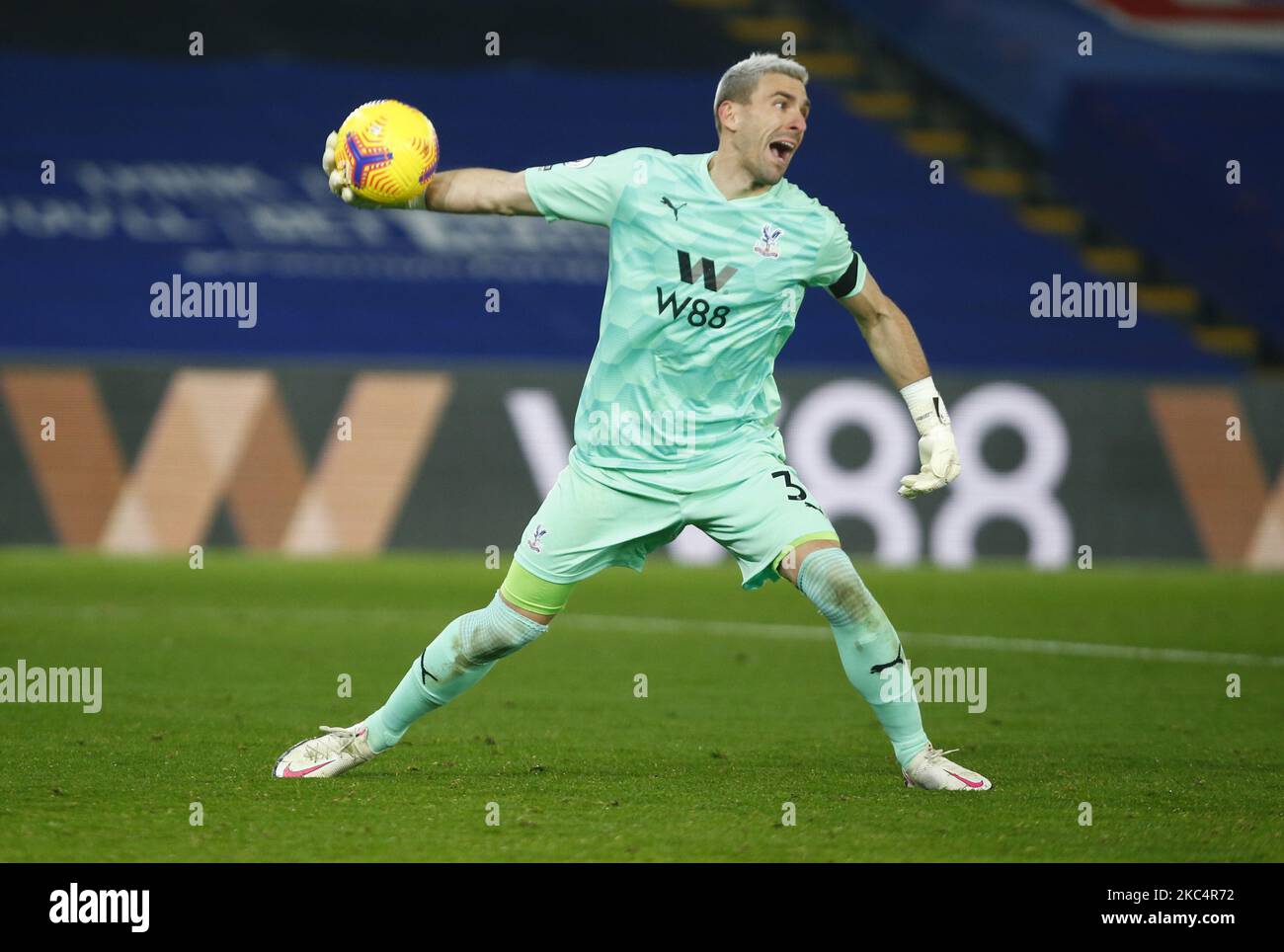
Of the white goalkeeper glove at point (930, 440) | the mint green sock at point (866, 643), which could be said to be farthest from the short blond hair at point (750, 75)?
the mint green sock at point (866, 643)

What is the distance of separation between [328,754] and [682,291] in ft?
6.30

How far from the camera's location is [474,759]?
6992 millimetres

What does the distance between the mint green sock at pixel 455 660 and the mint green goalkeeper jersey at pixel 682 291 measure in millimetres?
592

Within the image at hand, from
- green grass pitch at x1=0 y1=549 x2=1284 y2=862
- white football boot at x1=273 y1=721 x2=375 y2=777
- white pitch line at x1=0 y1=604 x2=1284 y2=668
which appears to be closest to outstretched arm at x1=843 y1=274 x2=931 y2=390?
green grass pitch at x1=0 y1=549 x2=1284 y2=862

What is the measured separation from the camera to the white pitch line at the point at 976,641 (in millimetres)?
10680

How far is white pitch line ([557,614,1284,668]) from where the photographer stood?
10680mm

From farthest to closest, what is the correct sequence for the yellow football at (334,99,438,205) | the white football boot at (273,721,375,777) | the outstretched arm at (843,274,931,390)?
the outstretched arm at (843,274,931,390) → the white football boot at (273,721,375,777) → the yellow football at (334,99,438,205)

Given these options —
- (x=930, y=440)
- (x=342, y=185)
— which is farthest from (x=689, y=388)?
(x=342, y=185)

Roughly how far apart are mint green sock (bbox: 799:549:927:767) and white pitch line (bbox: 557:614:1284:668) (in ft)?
14.9

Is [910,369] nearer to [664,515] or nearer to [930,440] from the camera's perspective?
[930,440]

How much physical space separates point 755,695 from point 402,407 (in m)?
7.05

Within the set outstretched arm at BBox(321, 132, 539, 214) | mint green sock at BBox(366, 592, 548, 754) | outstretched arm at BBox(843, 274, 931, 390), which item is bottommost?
mint green sock at BBox(366, 592, 548, 754)

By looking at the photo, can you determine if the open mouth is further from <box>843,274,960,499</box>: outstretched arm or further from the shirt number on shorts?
the shirt number on shorts
